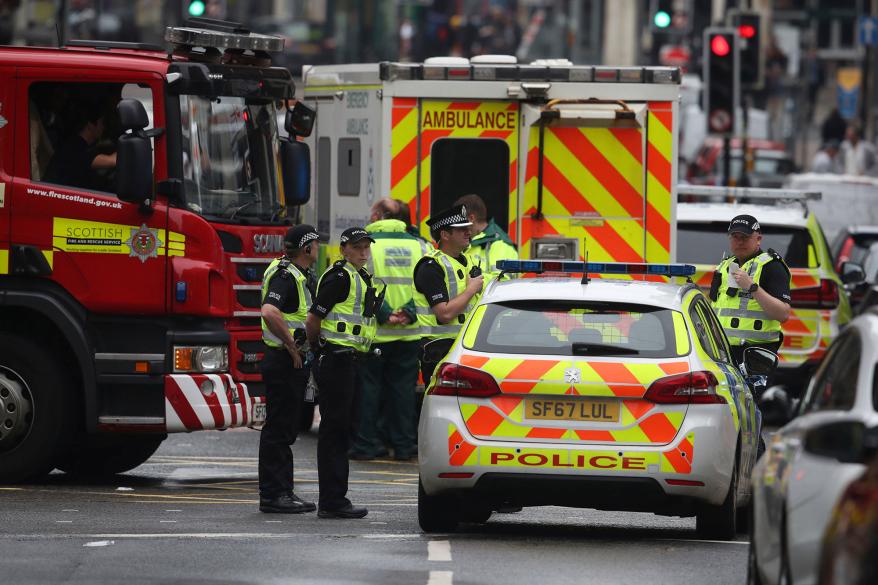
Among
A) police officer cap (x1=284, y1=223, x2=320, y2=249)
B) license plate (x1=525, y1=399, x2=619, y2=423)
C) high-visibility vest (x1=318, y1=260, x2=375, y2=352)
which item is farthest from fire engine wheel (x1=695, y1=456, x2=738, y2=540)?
police officer cap (x1=284, y1=223, x2=320, y2=249)

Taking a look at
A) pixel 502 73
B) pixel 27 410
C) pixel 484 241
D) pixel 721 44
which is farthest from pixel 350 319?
pixel 721 44

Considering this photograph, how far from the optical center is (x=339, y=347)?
38.2ft

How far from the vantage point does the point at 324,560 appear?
32.7 ft

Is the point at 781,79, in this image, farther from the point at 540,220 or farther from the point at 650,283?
the point at 650,283

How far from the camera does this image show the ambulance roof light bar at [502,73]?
15727mm

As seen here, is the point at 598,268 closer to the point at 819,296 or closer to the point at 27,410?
the point at 27,410

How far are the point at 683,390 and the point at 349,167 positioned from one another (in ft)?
21.4

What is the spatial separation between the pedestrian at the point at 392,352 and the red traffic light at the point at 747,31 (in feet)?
36.7

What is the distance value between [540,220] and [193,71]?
3669mm

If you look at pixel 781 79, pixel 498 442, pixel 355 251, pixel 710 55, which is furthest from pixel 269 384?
pixel 781 79

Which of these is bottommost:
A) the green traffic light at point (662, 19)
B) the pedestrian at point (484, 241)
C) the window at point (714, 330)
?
the window at point (714, 330)

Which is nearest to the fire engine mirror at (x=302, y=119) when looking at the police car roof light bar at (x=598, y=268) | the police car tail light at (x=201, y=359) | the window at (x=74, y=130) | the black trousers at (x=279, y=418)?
the window at (x=74, y=130)

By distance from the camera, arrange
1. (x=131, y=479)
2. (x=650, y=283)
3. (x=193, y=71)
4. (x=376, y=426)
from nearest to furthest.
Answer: (x=650, y=283) < (x=193, y=71) < (x=131, y=479) < (x=376, y=426)

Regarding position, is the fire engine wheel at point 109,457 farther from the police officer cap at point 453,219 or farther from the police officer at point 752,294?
the police officer at point 752,294
